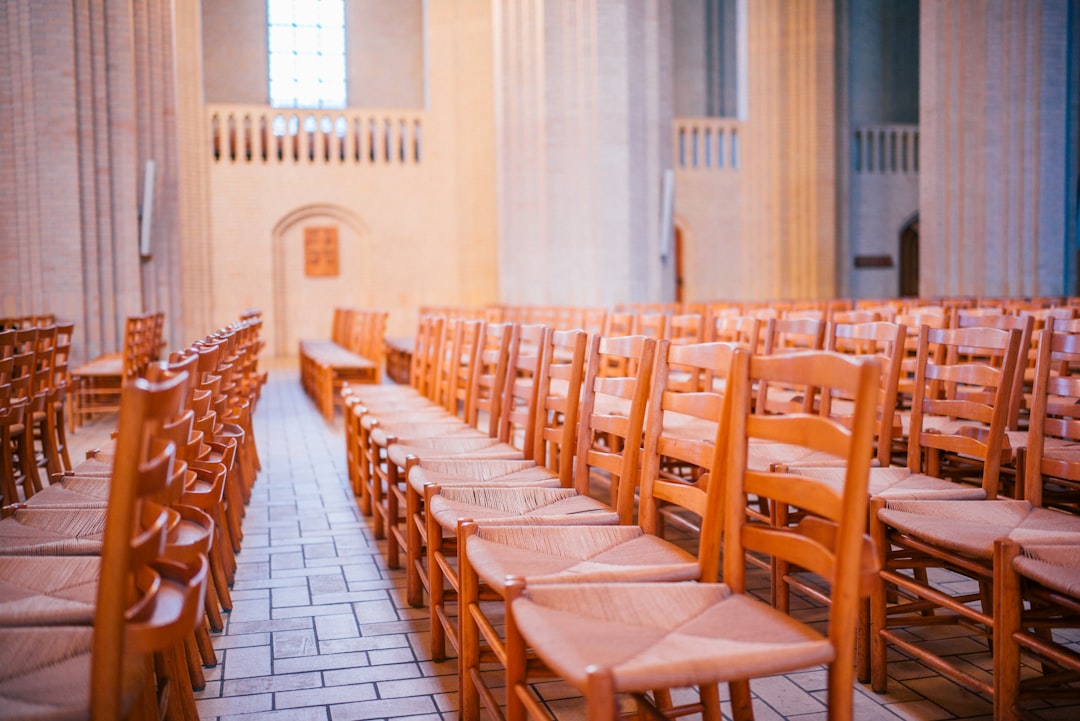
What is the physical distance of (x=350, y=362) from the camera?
29.4 feet

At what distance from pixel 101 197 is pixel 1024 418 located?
925cm

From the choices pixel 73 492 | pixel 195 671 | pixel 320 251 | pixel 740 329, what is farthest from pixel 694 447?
pixel 320 251

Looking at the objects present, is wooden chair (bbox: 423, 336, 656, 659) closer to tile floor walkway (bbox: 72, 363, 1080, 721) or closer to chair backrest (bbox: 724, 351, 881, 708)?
tile floor walkway (bbox: 72, 363, 1080, 721)

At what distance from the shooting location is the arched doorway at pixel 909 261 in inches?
813

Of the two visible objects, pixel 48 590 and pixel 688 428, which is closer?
pixel 48 590

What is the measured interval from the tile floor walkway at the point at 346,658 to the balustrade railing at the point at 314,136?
45.8 feet

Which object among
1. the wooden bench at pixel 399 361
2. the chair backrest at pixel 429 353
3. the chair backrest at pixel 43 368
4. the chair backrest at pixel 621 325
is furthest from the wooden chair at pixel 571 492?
the wooden bench at pixel 399 361

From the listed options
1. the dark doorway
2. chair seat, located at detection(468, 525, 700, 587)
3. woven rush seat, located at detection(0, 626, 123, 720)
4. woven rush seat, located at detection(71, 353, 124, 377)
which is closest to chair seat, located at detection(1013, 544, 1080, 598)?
chair seat, located at detection(468, 525, 700, 587)

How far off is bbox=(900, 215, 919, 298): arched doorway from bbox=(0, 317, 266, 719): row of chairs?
2034 cm

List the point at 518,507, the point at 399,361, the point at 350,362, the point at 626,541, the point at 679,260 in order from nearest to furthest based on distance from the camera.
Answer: the point at 626,541
the point at 518,507
the point at 350,362
the point at 399,361
the point at 679,260

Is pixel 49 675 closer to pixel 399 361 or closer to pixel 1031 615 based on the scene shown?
pixel 1031 615

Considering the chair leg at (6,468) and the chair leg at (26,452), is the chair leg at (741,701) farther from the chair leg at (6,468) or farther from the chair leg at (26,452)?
the chair leg at (26,452)

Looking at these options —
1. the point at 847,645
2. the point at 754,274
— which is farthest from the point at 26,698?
the point at 754,274

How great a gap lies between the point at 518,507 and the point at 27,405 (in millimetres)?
2990
